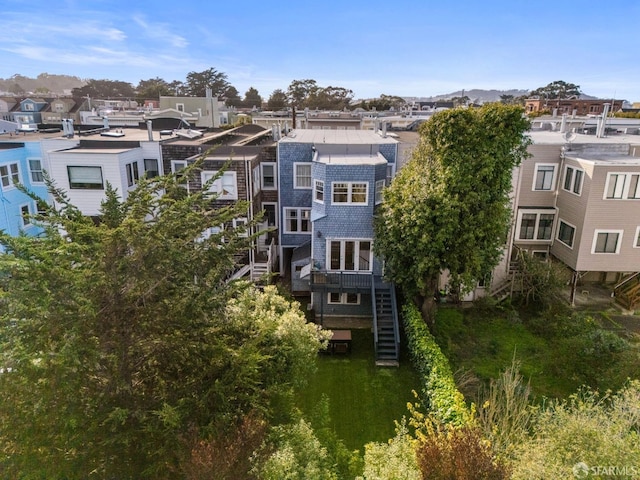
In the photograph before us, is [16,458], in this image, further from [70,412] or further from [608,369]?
[608,369]

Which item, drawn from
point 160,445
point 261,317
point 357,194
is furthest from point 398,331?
point 160,445

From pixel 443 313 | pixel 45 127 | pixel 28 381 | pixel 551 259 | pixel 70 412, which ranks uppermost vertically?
pixel 45 127

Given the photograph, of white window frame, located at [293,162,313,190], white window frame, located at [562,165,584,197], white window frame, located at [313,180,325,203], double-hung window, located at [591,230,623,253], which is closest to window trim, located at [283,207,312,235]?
white window frame, located at [293,162,313,190]

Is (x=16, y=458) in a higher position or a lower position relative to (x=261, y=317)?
lower

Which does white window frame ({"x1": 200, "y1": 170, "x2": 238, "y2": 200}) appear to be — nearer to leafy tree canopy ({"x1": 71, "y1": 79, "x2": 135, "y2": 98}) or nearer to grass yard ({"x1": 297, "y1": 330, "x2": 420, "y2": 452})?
grass yard ({"x1": 297, "y1": 330, "x2": 420, "y2": 452})

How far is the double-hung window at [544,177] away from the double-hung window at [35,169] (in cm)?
2999

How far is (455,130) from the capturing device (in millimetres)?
16609

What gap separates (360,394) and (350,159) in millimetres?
11178

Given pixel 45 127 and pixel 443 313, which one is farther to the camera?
pixel 45 127

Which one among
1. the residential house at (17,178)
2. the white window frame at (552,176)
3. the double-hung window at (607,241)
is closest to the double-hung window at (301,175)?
the white window frame at (552,176)

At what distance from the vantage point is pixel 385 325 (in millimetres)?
19062

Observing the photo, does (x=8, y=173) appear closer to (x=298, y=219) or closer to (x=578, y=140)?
(x=298, y=219)

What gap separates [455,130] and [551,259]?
1241cm

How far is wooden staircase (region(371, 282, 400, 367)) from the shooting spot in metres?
17.8
